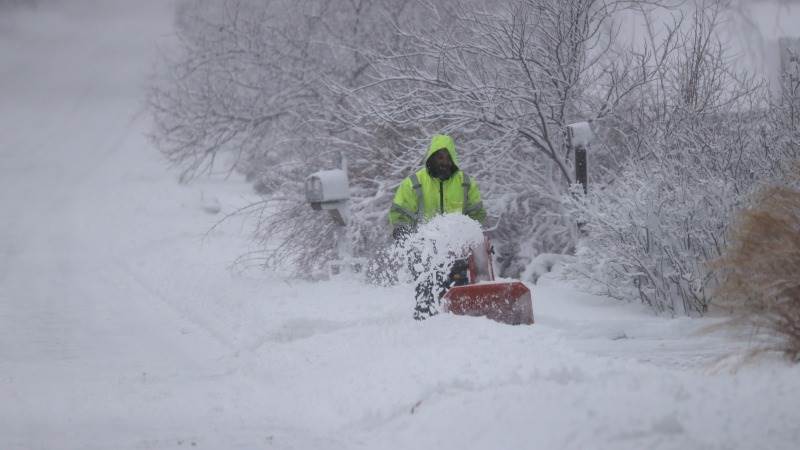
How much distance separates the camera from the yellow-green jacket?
7.91m

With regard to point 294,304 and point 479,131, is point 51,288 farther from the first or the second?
point 479,131

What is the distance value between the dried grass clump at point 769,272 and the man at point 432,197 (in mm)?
2829

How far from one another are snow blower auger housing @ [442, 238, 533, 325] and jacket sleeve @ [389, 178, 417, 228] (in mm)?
796

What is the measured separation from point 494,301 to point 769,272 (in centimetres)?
252

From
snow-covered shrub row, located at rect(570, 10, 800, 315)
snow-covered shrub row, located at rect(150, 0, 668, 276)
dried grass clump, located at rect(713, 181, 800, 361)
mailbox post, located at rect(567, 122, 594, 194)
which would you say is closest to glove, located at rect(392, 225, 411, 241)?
snow-covered shrub row, located at rect(570, 10, 800, 315)

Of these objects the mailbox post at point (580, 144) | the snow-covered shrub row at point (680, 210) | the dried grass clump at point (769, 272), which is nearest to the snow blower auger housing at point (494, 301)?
the snow-covered shrub row at point (680, 210)

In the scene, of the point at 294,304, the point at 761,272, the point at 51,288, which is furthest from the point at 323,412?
the point at 51,288

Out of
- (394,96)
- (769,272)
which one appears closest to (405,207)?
(769,272)

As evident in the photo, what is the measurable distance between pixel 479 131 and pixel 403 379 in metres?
7.52

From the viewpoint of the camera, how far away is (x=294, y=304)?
10.8 metres

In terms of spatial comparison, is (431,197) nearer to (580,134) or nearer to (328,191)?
(580,134)

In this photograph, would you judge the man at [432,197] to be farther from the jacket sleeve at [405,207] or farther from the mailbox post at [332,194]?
the mailbox post at [332,194]

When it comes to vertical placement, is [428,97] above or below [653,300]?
above

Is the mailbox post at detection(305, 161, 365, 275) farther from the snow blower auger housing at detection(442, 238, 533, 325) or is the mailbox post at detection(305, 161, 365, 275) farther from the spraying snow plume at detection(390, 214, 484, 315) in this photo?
the snow blower auger housing at detection(442, 238, 533, 325)
